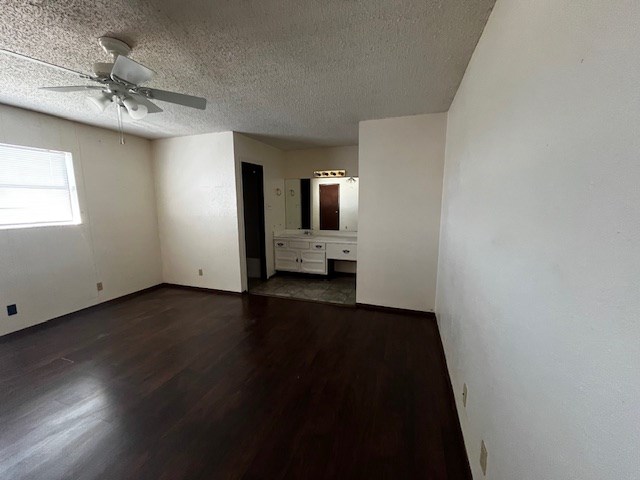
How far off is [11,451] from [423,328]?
3.27 metres

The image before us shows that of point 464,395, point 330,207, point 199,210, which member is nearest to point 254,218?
point 199,210

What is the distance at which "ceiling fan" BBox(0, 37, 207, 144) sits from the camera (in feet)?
4.91

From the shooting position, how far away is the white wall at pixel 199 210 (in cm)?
369

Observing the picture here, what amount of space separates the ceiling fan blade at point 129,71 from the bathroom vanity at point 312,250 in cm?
330

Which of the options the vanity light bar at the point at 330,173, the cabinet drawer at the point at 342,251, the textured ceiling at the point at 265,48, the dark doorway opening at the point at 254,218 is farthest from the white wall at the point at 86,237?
the cabinet drawer at the point at 342,251

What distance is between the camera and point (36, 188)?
290cm

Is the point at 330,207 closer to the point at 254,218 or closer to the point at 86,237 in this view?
the point at 254,218

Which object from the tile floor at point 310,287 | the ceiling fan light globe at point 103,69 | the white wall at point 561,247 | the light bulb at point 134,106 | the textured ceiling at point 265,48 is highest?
the textured ceiling at point 265,48

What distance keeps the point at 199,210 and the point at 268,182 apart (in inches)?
48.7

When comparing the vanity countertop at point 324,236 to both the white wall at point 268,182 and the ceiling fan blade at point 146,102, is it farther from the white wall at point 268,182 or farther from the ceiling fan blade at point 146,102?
the ceiling fan blade at point 146,102

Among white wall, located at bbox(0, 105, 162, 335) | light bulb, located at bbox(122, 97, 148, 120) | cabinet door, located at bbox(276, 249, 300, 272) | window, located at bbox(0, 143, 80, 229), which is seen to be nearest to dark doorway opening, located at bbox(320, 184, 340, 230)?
cabinet door, located at bbox(276, 249, 300, 272)

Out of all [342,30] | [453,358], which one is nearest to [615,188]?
[342,30]

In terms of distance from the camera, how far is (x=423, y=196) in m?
2.97

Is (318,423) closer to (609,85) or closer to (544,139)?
(544,139)
